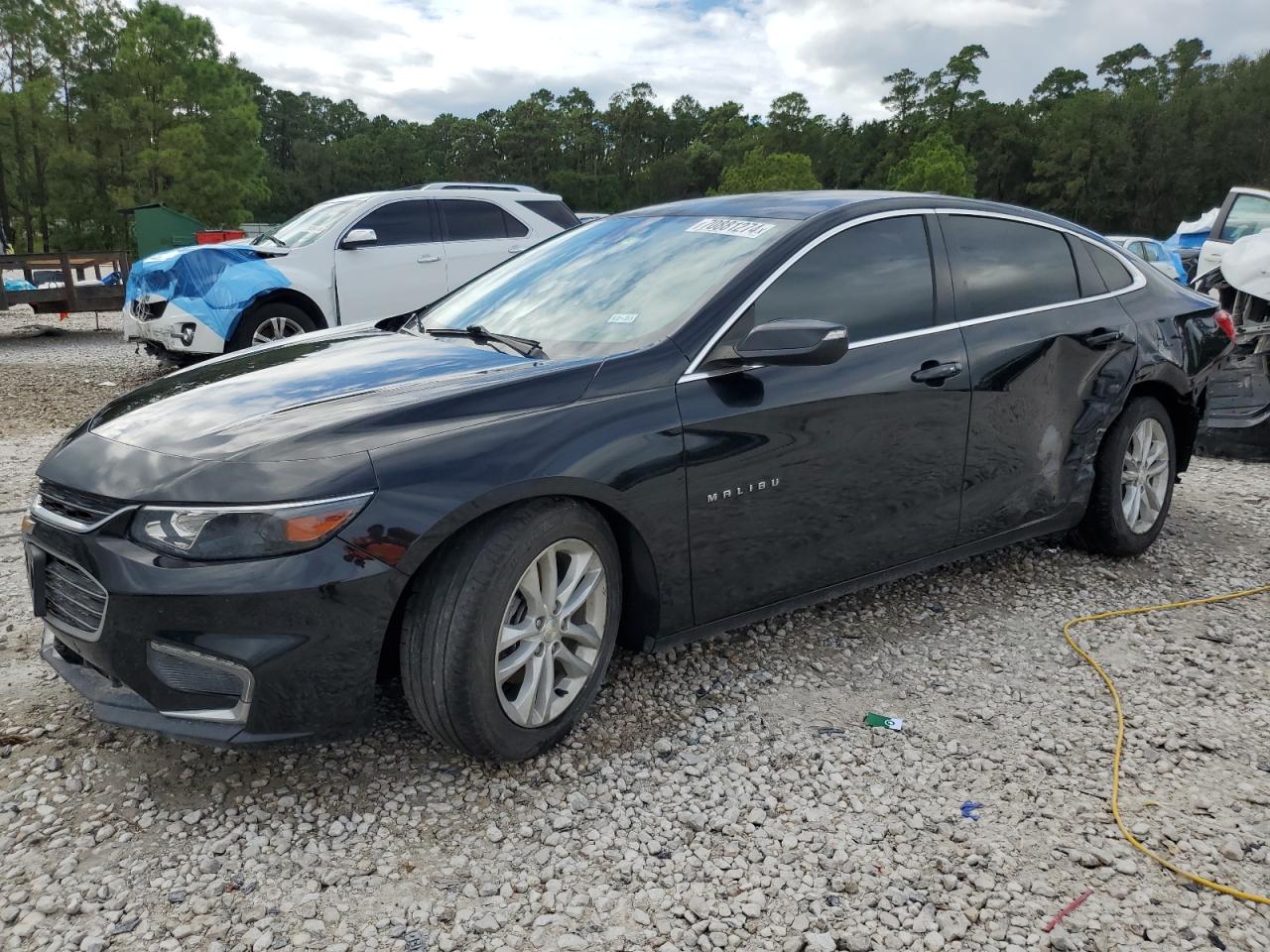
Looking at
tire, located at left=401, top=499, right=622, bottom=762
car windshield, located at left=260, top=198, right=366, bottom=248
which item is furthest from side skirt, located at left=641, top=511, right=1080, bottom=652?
car windshield, located at left=260, top=198, right=366, bottom=248

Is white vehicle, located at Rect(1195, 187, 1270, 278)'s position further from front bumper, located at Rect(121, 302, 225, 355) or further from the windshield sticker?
front bumper, located at Rect(121, 302, 225, 355)

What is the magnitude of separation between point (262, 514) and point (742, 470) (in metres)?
1.42

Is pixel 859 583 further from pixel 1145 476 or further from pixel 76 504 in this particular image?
pixel 76 504

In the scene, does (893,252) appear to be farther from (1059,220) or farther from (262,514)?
(262,514)

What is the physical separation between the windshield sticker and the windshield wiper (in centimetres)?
80

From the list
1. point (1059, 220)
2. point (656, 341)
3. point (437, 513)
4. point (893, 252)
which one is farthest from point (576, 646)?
point (1059, 220)

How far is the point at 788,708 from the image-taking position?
10.8 ft

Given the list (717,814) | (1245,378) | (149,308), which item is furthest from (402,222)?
(717,814)

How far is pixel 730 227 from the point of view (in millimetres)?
3578

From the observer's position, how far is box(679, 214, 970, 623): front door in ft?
10.1

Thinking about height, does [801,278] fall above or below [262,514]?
above

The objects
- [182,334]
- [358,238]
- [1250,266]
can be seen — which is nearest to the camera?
[1250,266]

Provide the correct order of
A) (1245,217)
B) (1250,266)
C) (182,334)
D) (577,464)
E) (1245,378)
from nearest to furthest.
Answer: (577,464) < (1245,378) < (1250,266) < (182,334) < (1245,217)

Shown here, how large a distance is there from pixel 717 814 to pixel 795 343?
1362 mm
